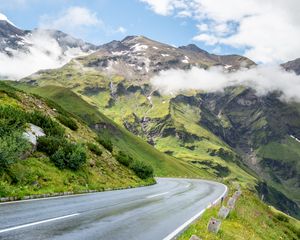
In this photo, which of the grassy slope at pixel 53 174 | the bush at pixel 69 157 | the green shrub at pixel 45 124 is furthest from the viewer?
the green shrub at pixel 45 124

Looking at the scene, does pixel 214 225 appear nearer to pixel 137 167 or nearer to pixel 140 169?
pixel 137 167

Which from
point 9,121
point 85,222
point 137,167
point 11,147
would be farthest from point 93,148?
point 85,222

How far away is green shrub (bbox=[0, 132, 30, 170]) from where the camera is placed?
24031 mm

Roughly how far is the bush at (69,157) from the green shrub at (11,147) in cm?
433

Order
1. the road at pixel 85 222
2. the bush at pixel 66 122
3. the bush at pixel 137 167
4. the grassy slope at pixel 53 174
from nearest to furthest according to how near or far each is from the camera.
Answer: the road at pixel 85 222
the grassy slope at pixel 53 174
the bush at pixel 66 122
the bush at pixel 137 167

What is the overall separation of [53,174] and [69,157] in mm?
3406

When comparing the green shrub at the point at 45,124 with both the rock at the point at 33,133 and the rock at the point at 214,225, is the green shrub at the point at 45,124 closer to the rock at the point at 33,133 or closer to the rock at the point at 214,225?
the rock at the point at 33,133

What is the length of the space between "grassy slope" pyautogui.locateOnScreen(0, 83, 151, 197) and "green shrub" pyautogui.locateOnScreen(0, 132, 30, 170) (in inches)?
27.5

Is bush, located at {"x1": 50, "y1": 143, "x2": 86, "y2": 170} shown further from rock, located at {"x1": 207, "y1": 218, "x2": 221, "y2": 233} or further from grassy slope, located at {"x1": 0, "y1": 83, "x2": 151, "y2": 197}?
rock, located at {"x1": 207, "y1": 218, "x2": 221, "y2": 233}

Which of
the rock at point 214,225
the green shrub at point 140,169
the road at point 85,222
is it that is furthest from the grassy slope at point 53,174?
the rock at point 214,225

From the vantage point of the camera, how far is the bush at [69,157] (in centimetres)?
3294

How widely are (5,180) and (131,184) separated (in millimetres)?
24304

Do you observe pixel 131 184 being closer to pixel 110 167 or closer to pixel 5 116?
pixel 110 167

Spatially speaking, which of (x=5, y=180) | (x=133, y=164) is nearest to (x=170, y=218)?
(x=5, y=180)
